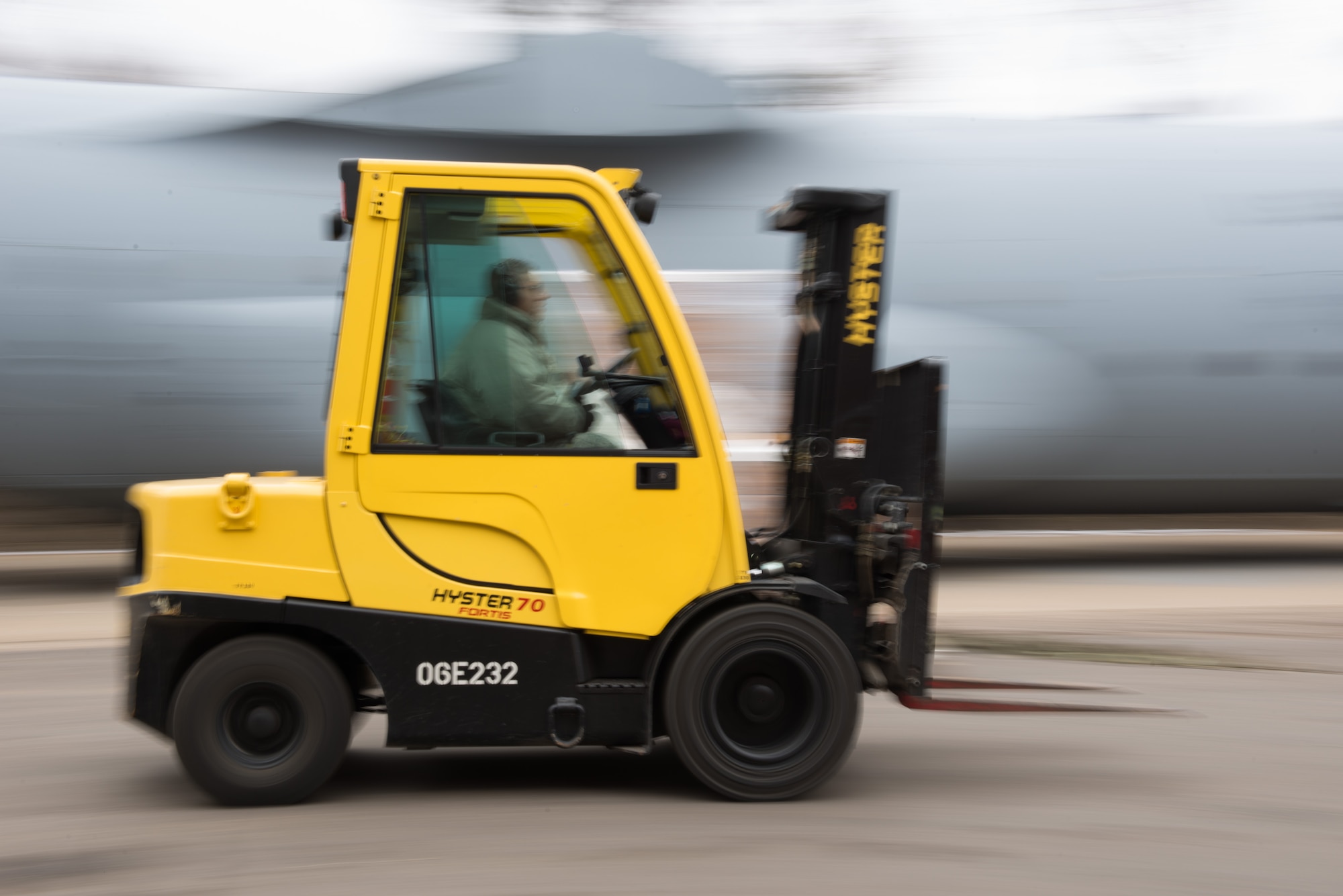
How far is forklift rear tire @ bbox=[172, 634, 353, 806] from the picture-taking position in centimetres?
390

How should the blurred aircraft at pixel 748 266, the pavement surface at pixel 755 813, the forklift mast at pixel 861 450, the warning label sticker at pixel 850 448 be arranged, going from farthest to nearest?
the blurred aircraft at pixel 748 266, the warning label sticker at pixel 850 448, the forklift mast at pixel 861 450, the pavement surface at pixel 755 813

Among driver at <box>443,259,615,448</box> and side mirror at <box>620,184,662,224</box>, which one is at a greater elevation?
side mirror at <box>620,184,662,224</box>

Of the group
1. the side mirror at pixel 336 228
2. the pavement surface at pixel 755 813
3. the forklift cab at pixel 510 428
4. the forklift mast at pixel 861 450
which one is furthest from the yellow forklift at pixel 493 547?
the side mirror at pixel 336 228

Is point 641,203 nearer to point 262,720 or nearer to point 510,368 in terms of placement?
point 510,368

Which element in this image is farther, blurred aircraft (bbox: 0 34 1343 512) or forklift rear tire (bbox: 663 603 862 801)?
blurred aircraft (bbox: 0 34 1343 512)

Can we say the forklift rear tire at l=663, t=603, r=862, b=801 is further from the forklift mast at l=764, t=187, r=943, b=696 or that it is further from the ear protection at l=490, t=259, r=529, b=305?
the ear protection at l=490, t=259, r=529, b=305

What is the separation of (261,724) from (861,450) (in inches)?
84.2

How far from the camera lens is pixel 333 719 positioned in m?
3.95

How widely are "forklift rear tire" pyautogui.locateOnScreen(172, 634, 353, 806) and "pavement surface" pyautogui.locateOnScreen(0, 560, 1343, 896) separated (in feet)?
0.38

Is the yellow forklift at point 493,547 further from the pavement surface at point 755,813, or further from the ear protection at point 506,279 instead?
the pavement surface at point 755,813

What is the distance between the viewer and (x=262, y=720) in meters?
3.97

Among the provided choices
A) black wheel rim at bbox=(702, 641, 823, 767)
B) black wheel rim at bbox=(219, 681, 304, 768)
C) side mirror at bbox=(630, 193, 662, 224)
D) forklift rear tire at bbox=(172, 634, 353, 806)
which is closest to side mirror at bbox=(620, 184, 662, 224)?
side mirror at bbox=(630, 193, 662, 224)

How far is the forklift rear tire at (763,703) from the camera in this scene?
13.0ft

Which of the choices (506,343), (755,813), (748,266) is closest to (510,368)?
(506,343)
